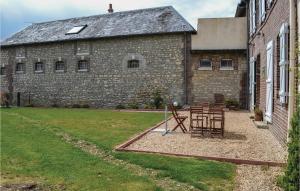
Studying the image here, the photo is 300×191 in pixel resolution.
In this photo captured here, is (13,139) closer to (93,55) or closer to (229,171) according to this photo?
(229,171)

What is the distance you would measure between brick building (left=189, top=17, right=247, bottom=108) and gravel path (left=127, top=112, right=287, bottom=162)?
9.41 meters

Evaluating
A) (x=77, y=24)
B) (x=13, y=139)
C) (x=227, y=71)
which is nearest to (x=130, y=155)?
(x=13, y=139)

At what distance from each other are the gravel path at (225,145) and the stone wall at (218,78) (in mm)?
9360

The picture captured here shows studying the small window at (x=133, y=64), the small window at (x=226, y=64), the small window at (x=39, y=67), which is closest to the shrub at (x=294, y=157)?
the small window at (x=226, y=64)

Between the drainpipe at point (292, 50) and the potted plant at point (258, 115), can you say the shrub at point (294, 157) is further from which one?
the potted plant at point (258, 115)

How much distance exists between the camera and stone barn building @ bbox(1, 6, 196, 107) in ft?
70.1

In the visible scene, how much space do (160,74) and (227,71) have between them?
3798mm

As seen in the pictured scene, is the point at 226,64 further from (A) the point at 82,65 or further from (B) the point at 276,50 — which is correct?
(B) the point at 276,50

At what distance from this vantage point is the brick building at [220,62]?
20.4 meters

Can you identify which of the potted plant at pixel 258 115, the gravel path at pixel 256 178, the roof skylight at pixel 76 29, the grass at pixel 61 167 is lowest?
the gravel path at pixel 256 178

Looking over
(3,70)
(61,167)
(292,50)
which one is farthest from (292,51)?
(3,70)


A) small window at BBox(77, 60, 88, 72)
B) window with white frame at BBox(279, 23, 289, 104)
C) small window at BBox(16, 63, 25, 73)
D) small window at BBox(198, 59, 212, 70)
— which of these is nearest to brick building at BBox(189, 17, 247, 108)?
small window at BBox(198, 59, 212, 70)

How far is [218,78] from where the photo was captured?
67.5ft

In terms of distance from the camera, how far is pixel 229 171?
21.3 ft
